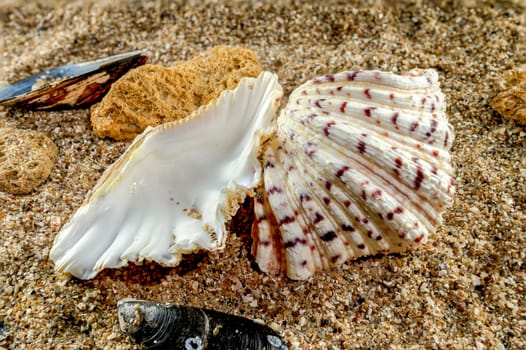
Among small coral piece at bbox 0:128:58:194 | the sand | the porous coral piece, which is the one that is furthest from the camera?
the porous coral piece

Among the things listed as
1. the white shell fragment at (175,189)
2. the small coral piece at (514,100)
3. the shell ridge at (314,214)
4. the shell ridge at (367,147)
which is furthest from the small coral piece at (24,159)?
the small coral piece at (514,100)

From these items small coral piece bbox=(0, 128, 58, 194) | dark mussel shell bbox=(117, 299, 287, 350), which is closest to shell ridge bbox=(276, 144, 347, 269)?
dark mussel shell bbox=(117, 299, 287, 350)

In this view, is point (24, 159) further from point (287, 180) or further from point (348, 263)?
point (348, 263)

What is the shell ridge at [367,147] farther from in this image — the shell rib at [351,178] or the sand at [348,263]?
the sand at [348,263]

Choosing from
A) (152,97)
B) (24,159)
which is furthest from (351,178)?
(24,159)

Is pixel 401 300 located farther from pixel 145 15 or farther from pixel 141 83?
pixel 145 15

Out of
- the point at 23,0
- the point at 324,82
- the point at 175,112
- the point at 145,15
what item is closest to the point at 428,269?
the point at 324,82

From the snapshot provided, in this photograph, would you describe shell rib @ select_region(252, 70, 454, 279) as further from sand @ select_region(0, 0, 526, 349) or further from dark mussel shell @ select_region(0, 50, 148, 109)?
dark mussel shell @ select_region(0, 50, 148, 109)
